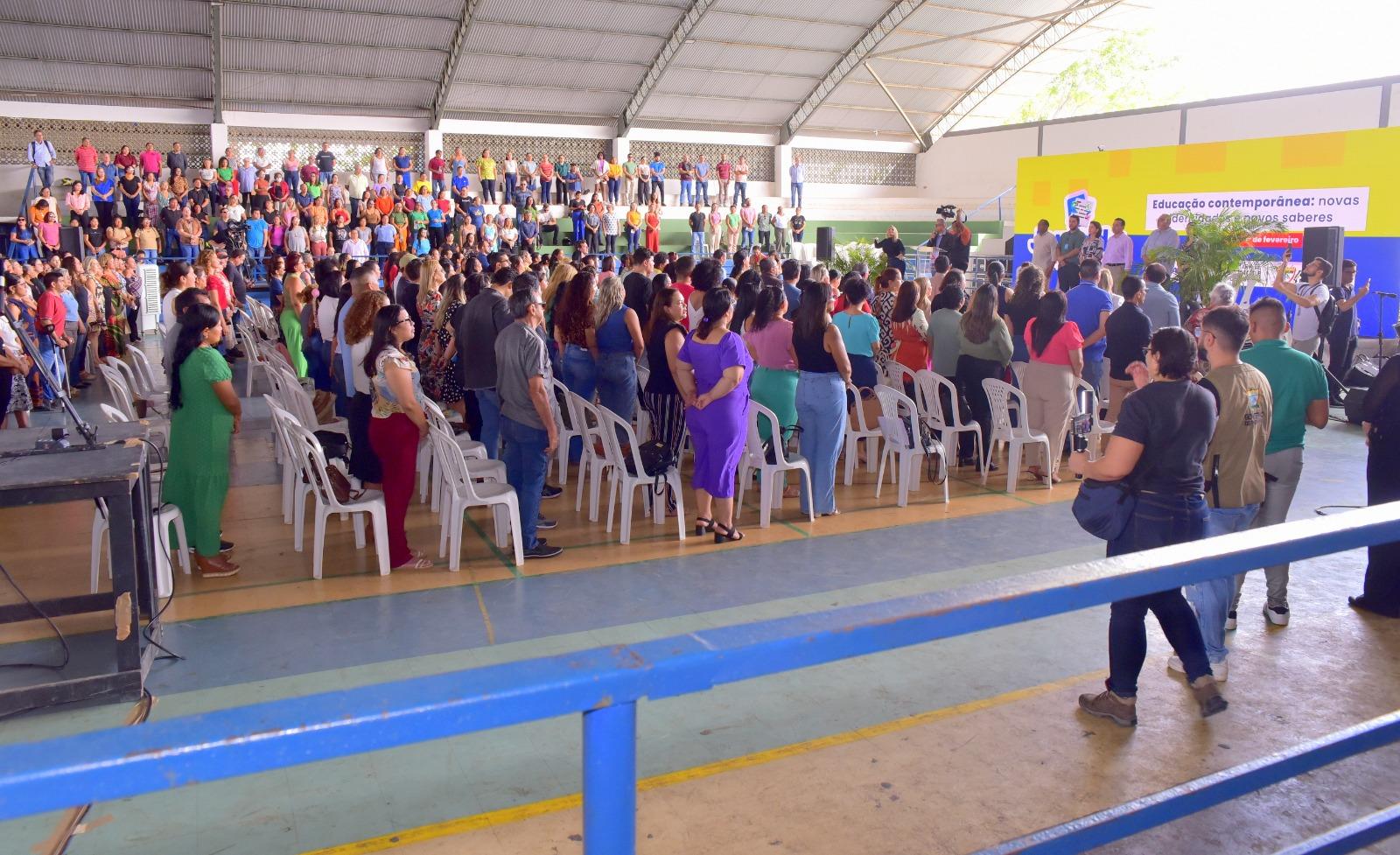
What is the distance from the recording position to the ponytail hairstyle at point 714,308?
513cm

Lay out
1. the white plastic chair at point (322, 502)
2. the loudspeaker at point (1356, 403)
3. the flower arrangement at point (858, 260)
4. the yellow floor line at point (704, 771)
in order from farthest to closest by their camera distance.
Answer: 1. the flower arrangement at point (858, 260)
2. the white plastic chair at point (322, 502)
3. the loudspeaker at point (1356, 403)
4. the yellow floor line at point (704, 771)

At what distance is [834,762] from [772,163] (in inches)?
1133

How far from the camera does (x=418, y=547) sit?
5648mm

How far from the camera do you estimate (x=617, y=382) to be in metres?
6.59

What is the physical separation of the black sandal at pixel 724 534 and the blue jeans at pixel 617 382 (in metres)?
1.20

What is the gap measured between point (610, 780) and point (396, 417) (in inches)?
163

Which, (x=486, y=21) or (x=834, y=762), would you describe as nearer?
(x=834, y=762)

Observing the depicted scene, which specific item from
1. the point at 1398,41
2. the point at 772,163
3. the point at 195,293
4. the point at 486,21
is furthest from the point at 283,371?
the point at 1398,41

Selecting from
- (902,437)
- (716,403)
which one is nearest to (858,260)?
(902,437)

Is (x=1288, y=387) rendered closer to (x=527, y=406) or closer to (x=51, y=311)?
(x=527, y=406)

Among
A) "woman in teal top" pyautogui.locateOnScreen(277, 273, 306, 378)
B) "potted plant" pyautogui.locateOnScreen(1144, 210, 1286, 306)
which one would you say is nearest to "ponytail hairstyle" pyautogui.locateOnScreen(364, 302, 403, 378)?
"woman in teal top" pyautogui.locateOnScreen(277, 273, 306, 378)

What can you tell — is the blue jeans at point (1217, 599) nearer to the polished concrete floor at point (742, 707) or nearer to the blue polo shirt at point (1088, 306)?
the polished concrete floor at point (742, 707)

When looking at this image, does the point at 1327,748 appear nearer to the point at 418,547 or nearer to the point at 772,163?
the point at 418,547

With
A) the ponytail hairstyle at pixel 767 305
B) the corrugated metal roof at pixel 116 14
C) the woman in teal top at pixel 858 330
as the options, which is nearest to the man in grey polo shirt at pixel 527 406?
the ponytail hairstyle at pixel 767 305
